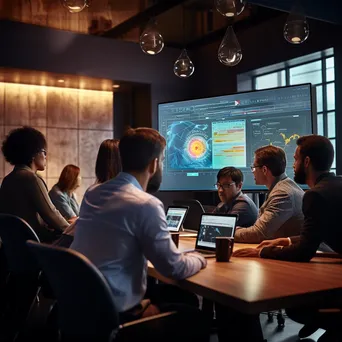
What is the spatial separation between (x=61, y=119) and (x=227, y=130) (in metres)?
2.70

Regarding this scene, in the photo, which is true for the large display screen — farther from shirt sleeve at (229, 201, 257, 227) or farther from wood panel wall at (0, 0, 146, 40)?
shirt sleeve at (229, 201, 257, 227)

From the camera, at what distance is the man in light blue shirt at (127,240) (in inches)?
73.3

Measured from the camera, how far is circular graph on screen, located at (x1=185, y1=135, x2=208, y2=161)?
19.2ft

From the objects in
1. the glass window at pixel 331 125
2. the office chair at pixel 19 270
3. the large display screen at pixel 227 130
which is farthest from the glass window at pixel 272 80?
the office chair at pixel 19 270

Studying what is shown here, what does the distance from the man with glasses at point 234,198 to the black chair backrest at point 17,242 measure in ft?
4.86

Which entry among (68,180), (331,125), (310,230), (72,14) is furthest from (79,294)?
(72,14)

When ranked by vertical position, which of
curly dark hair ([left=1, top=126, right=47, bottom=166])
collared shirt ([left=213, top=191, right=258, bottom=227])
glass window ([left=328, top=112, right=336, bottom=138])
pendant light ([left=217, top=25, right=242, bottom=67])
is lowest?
collared shirt ([left=213, top=191, right=258, bottom=227])

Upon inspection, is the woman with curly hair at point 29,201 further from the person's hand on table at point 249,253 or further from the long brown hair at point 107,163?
the person's hand on table at point 249,253

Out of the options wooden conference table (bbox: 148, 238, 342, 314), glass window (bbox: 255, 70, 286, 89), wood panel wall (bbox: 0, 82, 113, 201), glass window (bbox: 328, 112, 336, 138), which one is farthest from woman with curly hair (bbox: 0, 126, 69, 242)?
glass window (bbox: 255, 70, 286, 89)

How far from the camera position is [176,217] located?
12.1ft

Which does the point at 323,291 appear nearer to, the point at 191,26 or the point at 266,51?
the point at 266,51

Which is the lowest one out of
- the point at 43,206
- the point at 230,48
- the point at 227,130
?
the point at 43,206

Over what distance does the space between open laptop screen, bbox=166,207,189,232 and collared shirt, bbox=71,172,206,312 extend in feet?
5.42

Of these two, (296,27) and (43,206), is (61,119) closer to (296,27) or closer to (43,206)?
(43,206)
